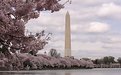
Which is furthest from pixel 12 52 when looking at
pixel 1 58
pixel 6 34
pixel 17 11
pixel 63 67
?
pixel 63 67

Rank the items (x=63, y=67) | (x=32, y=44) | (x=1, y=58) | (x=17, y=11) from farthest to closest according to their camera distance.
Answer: (x=63, y=67) → (x=1, y=58) → (x=32, y=44) → (x=17, y=11)

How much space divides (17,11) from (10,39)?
1.62 metres

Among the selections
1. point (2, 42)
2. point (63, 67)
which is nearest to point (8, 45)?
point (2, 42)

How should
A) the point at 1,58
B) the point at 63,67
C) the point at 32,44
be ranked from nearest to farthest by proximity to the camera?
the point at 32,44 → the point at 1,58 → the point at 63,67

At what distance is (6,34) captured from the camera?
628 inches

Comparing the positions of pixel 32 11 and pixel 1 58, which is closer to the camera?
pixel 32 11

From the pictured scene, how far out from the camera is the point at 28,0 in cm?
1520

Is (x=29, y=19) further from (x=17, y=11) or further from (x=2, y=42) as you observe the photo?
(x=2, y=42)

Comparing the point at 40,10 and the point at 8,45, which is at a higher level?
the point at 40,10

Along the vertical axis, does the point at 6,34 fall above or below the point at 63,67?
below

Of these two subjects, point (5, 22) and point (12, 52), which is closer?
point (5, 22)

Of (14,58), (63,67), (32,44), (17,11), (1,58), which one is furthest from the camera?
(63,67)

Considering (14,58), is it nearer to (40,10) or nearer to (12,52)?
(12,52)

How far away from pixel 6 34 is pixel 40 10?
1.54 m
